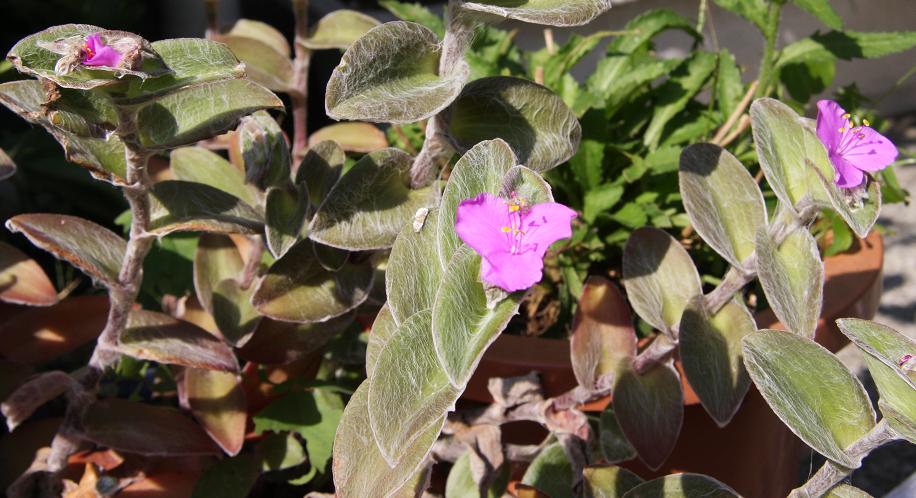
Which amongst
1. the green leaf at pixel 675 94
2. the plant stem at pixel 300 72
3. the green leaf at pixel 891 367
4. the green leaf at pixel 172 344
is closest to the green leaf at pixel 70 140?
the green leaf at pixel 172 344

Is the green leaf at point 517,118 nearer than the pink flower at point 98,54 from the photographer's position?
No

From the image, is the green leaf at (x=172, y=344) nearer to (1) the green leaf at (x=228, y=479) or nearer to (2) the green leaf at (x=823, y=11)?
(1) the green leaf at (x=228, y=479)

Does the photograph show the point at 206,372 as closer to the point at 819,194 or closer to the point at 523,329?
the point at 523,329

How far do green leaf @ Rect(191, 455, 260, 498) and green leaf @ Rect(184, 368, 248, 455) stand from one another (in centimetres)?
4

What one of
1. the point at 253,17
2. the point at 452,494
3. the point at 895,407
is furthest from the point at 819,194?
the point at 253,17

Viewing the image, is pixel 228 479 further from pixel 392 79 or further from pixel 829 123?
pixel 829 123

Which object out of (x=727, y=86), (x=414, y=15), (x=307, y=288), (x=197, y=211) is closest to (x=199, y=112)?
(x=197, y=211)

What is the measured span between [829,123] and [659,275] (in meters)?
0.20

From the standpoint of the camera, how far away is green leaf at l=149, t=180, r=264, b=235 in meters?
0.62

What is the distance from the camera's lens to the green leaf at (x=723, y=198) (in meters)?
0.67

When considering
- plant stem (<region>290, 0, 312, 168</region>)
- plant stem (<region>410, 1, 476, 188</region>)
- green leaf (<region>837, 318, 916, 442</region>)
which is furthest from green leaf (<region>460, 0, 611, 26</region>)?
plant stem (<region>290, 0, 312, 168</region>)

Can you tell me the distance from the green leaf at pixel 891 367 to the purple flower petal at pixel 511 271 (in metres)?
0.18

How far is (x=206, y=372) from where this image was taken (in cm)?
78

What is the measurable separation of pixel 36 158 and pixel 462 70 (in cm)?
93
